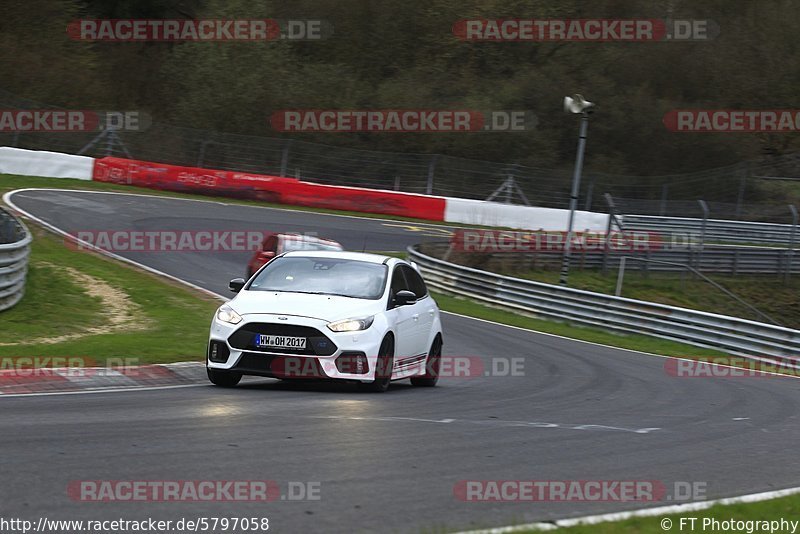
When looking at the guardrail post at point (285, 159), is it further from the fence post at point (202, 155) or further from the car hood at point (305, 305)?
the car hood at point (305, 305)

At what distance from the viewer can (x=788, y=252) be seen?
34469mm

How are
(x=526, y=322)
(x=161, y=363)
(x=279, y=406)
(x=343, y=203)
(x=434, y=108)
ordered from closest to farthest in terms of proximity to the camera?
(x=279, y=406)
(x=161, y=363)
(x=526, y=322)
(x=343, y=203)
(x=434, y=108)

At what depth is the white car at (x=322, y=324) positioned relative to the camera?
37.1 feet

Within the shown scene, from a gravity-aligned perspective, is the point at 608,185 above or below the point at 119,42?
below

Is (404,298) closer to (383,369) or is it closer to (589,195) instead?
(383,369)

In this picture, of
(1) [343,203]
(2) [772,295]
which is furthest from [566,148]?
(2) [772,295]

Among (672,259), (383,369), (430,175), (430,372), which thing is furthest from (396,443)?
(430,175)

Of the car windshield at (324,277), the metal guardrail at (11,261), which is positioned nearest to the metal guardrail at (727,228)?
the metal guardrail at (11,261)

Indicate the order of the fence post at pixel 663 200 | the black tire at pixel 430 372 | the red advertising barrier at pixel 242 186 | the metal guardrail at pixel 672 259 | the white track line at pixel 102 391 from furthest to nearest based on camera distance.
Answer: the fence post at pixel 663 200 → the red advertising barrier at pixel 242 186 → the metal guardrail at pixel 672 259 → the black tire at pixel 430 372 → the white track line at pixel 102 391

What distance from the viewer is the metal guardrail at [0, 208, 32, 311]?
16.1m

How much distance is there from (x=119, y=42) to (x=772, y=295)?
35.9 m

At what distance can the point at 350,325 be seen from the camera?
11492mm

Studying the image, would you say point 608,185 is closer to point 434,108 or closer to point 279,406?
point 434,108

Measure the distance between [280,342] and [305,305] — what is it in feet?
1.78
